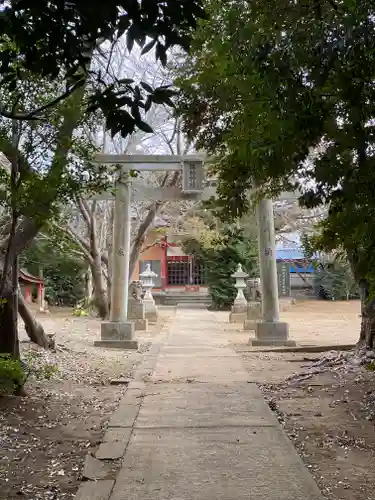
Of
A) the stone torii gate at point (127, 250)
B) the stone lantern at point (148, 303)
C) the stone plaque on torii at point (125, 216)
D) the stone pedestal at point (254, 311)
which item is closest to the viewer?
the stone torii gate at point (127, 250)

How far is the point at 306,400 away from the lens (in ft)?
20.3

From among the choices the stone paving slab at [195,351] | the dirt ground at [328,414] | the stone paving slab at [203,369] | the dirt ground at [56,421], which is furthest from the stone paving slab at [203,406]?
the stone paving slab at [195,351]

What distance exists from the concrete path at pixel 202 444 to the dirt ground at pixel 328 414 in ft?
0.61

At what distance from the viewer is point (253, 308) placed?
57.1 ft

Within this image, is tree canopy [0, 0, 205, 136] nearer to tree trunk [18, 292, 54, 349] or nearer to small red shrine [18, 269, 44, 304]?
tree trunk [18, 292, 54, 349]

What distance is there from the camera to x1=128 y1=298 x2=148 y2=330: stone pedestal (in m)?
16.2

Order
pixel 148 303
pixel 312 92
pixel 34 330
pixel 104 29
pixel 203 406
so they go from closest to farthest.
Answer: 1. pixel 104 29
2. pixel 312 92
3. pixel 203 406
4. pixel 34 330
5. pixel 148 303

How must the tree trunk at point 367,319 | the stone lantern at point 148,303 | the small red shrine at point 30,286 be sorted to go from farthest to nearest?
the small red shrine at point 30,286, the stone lantern at point 148,303, the tree trunk at point 367,319

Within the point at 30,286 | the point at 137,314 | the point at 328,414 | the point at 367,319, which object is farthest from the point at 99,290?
the point at 328,414

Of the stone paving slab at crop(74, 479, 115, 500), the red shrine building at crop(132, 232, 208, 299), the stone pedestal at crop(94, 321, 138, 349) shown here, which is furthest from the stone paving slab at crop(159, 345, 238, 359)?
the red shrine building at crop(132, 232, 208, 299)

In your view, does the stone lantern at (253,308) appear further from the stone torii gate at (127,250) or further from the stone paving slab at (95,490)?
the stone paving slab at (95,490)

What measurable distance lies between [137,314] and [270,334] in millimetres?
5965

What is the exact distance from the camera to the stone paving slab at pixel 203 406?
16.5 ft

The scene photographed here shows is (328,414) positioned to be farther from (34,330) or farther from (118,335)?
(118,335)
